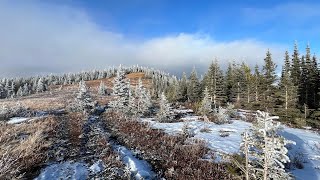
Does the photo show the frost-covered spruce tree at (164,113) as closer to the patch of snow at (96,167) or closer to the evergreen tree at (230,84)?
the patch of snow at (96,167)

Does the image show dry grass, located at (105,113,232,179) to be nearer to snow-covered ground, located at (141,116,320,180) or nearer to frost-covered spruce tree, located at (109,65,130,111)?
snow-covered ground, located at (141,116,320,180)

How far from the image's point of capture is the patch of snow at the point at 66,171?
1103cm

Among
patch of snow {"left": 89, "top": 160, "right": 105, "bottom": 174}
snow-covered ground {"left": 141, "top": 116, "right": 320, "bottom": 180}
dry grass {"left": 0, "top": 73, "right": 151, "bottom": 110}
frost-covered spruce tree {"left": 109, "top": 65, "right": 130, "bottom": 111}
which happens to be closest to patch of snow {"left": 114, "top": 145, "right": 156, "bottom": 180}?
patch of snow {"left": 89, "top": 160, "right": 105, "bottom": 174}

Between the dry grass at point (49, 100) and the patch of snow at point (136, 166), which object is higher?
the dry grass at point (49, 100)

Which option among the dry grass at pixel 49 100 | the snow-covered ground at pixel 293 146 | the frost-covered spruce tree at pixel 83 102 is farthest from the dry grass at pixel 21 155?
the dry grass at pixel 49 100

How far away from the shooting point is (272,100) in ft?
147

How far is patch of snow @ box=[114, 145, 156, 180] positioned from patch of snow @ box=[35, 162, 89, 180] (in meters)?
1.91

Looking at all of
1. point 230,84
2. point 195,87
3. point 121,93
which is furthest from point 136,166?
point 230,84

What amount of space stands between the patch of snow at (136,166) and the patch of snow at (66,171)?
1907 mm

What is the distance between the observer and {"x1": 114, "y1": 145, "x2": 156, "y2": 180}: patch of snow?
11.5 meters

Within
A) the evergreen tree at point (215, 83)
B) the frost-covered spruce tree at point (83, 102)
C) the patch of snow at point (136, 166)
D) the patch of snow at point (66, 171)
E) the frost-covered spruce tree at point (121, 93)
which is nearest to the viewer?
the patch of snow at point (66, 171)

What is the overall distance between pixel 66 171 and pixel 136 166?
2948mm

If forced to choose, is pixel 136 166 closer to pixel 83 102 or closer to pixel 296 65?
pixel 83 102

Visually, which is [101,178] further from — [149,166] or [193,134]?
[193,134]
